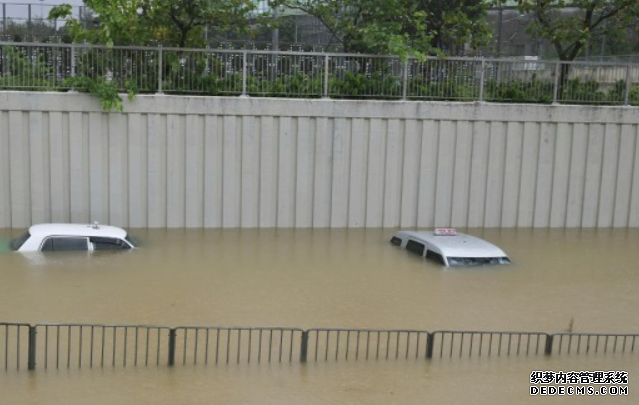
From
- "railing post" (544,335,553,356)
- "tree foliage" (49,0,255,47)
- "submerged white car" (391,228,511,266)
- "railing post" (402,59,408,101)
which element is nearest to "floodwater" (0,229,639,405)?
"railing post" (544,335,553,356)

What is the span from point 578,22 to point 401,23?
14.7 feet

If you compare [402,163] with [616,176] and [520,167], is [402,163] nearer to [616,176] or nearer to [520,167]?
[520,167]

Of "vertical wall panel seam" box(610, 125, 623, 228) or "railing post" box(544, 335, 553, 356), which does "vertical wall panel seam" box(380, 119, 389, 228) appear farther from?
"railing post" box(544, 335, 553, 356)

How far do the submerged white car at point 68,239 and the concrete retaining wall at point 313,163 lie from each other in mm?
2378

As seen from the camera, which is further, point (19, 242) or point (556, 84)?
point (556, 84)

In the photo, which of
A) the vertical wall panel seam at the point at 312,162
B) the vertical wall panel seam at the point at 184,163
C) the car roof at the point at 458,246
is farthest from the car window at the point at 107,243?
the car roof at the point at 458,246

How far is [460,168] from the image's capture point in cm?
1842

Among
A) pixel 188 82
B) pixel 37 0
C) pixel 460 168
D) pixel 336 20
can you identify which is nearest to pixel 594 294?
pixel 460 168

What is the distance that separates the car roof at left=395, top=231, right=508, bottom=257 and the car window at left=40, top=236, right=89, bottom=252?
20.4 feet

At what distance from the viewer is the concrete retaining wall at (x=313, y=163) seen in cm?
1683

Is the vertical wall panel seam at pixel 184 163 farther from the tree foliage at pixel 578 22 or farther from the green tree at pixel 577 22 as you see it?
the tree foliage at pixel 578 22

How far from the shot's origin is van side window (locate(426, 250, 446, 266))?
1438 cm

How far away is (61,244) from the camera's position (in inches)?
563

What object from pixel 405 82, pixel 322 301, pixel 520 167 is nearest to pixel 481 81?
pixel 405 82
